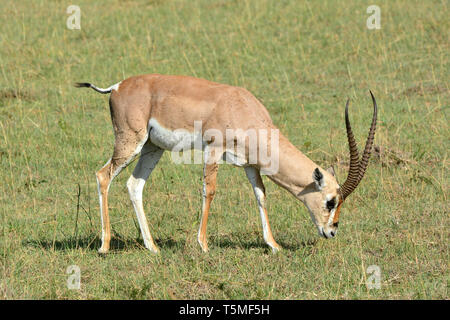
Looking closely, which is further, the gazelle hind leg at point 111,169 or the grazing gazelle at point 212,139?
Result: the gazelle hind leg at point 111,169

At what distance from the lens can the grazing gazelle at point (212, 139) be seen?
607 centimetres

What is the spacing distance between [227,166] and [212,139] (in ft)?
8.69

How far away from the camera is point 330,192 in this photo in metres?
6.03

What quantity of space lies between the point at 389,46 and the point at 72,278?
812cm

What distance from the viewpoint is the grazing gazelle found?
6074mm

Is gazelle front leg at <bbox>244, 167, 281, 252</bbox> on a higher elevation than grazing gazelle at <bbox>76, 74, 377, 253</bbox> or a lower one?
lower

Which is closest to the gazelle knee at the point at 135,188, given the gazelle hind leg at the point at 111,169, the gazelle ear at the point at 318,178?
the gazelle hind leg at the point at 111,169

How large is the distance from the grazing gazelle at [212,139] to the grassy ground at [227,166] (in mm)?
313

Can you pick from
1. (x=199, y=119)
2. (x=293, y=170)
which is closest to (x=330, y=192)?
(x=293, y=170)

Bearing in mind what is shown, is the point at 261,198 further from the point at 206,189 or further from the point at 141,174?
the point at 141,174

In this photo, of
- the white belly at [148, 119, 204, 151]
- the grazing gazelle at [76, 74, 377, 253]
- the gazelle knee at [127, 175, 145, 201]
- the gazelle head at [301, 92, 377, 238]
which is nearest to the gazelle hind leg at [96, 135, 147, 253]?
the grazing gazelle at [76, 74, 377, 253]

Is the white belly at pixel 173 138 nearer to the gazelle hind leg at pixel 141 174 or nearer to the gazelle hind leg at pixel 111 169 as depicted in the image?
the gazelle hind leg at pixel 111 169

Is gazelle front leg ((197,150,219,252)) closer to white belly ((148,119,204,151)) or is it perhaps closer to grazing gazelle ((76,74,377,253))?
grazing gazelle ((76,74,377,253))

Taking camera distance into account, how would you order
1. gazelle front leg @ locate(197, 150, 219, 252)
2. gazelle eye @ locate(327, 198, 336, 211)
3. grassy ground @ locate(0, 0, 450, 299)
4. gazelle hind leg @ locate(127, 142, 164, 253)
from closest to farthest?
grassy ground @ locate(0, 0, 450, 299), gazelle eye @ locate(327, 198, 336, 211), gazelle front leg @ locate(197, 150, 219, 252), gazelle hind leg @ locate(127, 142, 164, 253)
